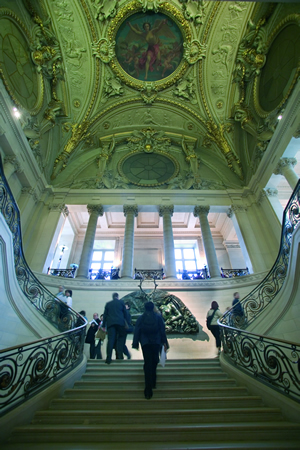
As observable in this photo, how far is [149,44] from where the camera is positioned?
14594 millimetres

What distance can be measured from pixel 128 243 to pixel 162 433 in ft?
30.8

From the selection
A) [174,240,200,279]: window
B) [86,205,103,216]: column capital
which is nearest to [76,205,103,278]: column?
[86,205,103,216]: column capital

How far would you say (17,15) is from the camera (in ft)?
33.5

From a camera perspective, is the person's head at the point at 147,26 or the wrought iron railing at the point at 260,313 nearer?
the wrought iron railing at the point at 260,313

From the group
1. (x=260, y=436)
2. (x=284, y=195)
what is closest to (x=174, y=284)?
(x=260, y=436)

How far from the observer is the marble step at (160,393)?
3.34 m

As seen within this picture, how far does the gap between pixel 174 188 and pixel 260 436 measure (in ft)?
42.3

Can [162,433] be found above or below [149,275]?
below

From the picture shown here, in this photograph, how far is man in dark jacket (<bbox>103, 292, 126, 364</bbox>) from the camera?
456 centimetres

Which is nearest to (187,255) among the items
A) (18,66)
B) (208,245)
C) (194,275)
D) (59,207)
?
(194,275)

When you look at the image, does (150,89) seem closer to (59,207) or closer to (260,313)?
(59,207)

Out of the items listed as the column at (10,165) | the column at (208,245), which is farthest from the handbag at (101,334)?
the column at (10,165)

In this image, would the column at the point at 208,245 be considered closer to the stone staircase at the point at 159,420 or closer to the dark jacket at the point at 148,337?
the stone staircase at the point at 159,420

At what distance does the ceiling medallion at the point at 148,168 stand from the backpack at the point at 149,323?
11.4m
